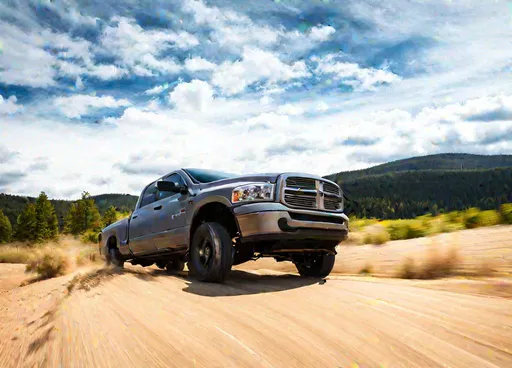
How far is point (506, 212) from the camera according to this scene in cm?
684

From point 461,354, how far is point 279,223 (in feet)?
9.28

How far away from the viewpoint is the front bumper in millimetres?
4844

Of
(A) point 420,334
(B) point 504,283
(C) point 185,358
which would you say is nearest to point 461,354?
(A) point 420,334

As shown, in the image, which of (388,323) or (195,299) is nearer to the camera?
(388,323)

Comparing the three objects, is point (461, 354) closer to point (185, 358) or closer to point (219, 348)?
point (219, 348)

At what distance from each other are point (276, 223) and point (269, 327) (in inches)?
83.7

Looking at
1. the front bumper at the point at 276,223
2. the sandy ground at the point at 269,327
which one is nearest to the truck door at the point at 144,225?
the sandy ground at the point at 269,327

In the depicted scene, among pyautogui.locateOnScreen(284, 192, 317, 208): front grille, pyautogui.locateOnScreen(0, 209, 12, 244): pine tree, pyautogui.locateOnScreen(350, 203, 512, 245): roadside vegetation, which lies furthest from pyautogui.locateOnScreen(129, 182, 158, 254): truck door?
pyautogui.locateOnScreen(0, 209, 12, 244): pine tree

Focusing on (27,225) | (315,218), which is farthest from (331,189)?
(27,225)

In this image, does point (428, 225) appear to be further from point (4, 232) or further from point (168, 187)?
point (4, 232)

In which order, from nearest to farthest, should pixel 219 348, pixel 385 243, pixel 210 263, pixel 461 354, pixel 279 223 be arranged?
pixel 461 354 → pixel 219 348 → pixel 279 223 → pixel 210 263 → pixel 385 243

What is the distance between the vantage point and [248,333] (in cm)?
265

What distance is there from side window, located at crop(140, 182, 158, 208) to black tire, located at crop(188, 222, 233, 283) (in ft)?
8.03

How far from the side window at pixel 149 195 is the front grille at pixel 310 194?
137 inches
